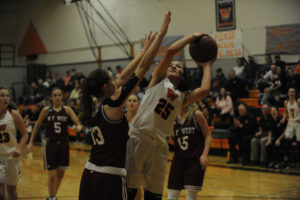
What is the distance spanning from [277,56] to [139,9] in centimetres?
718

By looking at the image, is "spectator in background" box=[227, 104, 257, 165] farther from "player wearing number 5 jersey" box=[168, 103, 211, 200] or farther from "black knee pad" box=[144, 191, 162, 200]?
"black knee pad" box=[144, 191, 162, 200]

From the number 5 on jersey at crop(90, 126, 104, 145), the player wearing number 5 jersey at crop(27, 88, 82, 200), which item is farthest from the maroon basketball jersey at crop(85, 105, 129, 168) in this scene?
the player wearing number 5 jersey at crop(27, 88, 82, 200)

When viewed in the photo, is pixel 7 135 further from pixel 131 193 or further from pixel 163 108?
pixel 163 108

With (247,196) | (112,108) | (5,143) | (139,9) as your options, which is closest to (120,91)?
(112,108)

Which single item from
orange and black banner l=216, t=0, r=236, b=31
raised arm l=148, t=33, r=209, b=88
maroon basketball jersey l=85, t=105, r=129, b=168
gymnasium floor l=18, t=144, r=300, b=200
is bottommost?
gymnasium floor l=18, t=144, r=300, b=200

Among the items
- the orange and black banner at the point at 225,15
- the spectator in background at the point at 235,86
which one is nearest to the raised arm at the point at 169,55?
the spectator in background at the point at 235,86

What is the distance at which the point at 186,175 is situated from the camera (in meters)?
4.77

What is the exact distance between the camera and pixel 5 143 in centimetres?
532

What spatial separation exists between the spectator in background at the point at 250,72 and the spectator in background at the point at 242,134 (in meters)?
3.04

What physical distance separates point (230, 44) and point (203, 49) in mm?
11445

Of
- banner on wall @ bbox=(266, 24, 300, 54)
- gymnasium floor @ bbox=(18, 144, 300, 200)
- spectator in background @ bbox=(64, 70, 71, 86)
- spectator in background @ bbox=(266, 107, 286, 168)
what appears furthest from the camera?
spectator in background @ bbox=(64, 70, 71, 86)

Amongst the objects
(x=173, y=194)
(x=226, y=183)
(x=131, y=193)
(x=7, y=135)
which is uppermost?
(x=7, y=135)

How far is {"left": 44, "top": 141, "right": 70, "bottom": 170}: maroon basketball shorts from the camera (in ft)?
21.8

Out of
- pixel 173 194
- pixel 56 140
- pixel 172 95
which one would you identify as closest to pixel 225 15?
pixel 56 140
